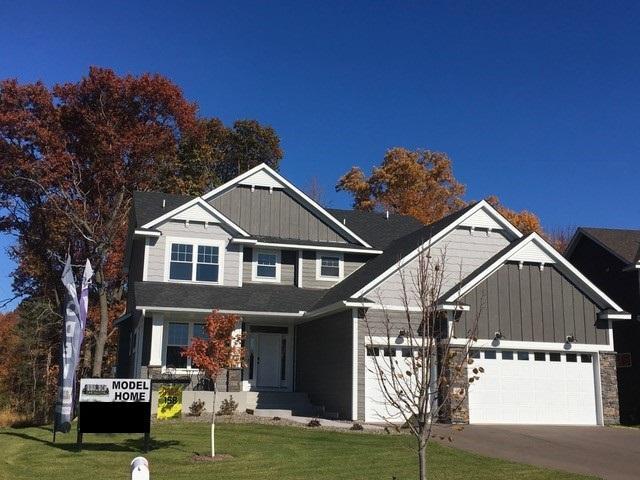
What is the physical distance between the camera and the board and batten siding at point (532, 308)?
70.0 ft

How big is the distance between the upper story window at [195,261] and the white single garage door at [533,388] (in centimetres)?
997

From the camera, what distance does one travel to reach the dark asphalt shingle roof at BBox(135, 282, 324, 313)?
74.9 feet

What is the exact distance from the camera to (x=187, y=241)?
25.1 m

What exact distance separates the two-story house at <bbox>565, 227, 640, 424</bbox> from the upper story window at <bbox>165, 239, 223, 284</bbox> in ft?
51.8

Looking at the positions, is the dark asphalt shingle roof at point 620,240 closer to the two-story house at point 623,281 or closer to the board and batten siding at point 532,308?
the two-story house at point 623,281

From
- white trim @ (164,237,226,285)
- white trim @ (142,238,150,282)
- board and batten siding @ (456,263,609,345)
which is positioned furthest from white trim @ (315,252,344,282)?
board and batten siding @ (456,263,609,345)

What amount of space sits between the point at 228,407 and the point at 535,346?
394 inches

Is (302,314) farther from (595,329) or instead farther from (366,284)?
(595,329)

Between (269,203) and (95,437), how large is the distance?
13208 mm

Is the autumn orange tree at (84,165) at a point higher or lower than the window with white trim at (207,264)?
higher

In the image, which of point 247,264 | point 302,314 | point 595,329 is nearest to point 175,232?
point 247,264

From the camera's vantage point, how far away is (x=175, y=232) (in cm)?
2508

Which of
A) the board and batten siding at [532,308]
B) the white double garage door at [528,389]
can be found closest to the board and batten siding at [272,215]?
the white double garage door at [528,389]

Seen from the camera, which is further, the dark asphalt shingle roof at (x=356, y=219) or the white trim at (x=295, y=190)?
the white trim at (x=295, y=190)
